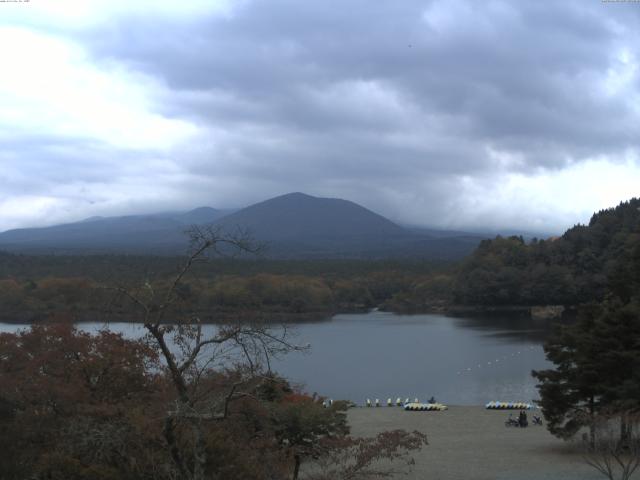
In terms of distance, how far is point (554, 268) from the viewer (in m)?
62.6

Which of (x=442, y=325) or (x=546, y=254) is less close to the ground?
(x=546, y=254)

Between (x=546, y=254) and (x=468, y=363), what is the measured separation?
3670 centimetres

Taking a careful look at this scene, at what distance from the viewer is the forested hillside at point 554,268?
199 ft

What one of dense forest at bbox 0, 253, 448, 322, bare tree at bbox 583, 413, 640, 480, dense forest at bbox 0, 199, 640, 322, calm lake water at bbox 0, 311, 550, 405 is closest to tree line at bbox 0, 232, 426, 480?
bare tree at bbox 583, 413, 640, 480

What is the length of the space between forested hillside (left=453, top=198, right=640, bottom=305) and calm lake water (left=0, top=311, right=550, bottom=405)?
1056cm

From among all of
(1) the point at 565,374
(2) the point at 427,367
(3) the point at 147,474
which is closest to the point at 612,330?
(1) the point at 565,374

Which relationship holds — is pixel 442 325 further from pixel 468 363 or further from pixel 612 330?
pixel 612 330

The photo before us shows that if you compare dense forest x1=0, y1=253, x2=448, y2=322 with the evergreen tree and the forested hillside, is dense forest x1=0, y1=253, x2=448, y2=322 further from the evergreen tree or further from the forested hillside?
the evergreen tree

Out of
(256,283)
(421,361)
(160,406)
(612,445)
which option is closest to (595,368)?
(612,445)

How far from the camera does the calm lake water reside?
26469 millimetres

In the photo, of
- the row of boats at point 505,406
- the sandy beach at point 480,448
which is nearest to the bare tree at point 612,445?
the sandy beach at point 480,448

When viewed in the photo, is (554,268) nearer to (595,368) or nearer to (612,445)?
(595,368)

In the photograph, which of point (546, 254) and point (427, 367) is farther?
point (546, 254)

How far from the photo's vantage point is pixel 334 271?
8275 cm
